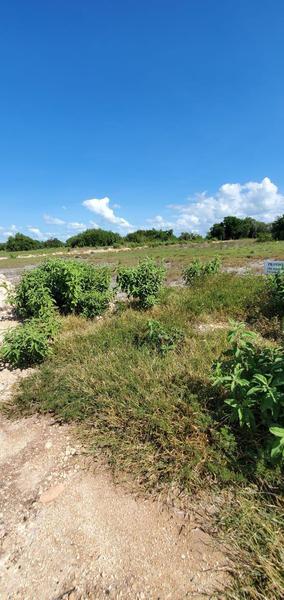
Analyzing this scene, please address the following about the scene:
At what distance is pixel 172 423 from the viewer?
9.12 ft

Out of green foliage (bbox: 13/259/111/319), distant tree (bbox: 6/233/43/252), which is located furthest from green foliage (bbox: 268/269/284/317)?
distant tree (bbox: 6/233/43/252)

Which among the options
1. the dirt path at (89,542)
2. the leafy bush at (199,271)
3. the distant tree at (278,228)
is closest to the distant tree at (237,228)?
the distant tree at (278,228)

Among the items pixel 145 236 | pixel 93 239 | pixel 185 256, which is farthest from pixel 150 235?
pixel 185 256

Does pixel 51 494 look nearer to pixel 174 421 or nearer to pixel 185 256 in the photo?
pixel 174 421

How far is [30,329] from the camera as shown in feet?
15.4

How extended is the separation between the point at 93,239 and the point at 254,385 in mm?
65400

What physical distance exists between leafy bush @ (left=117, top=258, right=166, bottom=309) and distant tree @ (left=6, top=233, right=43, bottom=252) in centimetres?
6532

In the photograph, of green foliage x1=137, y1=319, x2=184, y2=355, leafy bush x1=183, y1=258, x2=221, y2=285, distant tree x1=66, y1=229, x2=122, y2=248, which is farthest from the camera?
distant tree x1=66, y1=229, x2=122, y2=248

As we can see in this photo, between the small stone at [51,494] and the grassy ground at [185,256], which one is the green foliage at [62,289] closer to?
the grassy ground at [185,256]

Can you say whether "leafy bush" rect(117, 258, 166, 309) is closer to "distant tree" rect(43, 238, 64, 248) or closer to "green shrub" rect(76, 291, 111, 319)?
"green shrub" rect(76, 291, 111, 319)

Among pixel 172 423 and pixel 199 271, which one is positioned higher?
pixel 199 271

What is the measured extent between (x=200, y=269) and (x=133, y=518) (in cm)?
681

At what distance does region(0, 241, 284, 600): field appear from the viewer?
1.93 m

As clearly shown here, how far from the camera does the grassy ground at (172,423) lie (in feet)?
6.29
